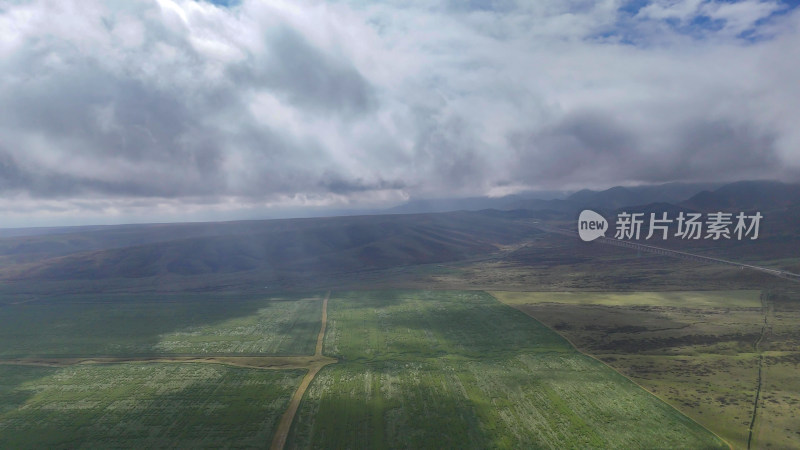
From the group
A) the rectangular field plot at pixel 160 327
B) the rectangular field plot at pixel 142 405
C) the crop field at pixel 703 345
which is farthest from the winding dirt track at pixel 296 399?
the crop field at pixel 703 345

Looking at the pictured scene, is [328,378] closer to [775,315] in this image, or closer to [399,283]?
[399,283]

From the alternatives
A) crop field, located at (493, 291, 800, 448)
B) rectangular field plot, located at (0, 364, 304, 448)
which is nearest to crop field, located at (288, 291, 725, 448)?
crop field, located at (493, 291, 800, 448)

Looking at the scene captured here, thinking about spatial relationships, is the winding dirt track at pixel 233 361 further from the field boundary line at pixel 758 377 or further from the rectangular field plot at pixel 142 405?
the field boundary line at pixel 758 377

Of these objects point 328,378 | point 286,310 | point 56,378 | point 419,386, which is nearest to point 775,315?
point 419,386

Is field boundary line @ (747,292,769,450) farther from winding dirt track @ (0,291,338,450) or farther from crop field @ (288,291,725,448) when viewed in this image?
winding dirt track @ (0,291,338,450)

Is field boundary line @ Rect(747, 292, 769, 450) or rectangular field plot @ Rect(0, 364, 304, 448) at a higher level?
field boundary line @ Rect(747, 292, 769, 450)

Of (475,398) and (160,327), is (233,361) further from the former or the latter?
(475,398)
